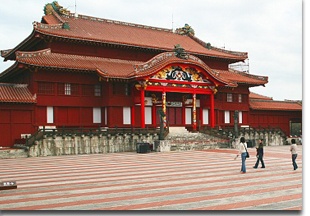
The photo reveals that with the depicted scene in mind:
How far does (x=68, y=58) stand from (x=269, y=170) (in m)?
23.4

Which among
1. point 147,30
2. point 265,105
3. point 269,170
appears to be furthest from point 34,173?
point 265,105

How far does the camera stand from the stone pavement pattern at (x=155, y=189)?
10.7 m

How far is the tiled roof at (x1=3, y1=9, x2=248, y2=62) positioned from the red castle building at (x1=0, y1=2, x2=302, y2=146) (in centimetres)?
11

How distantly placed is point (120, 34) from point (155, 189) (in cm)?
3111

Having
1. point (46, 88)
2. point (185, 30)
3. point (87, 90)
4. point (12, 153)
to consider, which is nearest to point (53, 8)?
point (87, 90)

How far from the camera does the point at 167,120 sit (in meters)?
40.2

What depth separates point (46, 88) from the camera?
34.5 metres

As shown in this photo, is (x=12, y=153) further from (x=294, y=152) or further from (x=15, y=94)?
(x=294, y=152)

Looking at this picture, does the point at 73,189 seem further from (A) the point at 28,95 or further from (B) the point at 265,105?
(B) the point at 265,105

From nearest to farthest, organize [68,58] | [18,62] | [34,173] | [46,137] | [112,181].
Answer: [112,181], [34,173], [46,137], [18,62], [68,58]

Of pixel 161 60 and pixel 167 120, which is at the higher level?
pixel 161 60

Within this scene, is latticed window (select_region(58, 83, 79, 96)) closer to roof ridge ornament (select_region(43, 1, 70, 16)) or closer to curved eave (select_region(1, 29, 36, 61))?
curved eave (select_region(1, 29, 36, 61))

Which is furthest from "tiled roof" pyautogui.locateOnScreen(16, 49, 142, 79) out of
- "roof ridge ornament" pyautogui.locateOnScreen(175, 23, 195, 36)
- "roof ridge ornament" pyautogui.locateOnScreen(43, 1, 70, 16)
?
"roof ridge ornament" pyautogui.locateOnScreen(175, 23, 195, 36)

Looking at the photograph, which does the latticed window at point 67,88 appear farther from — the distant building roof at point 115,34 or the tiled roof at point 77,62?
the distant building roof at point 115,34
